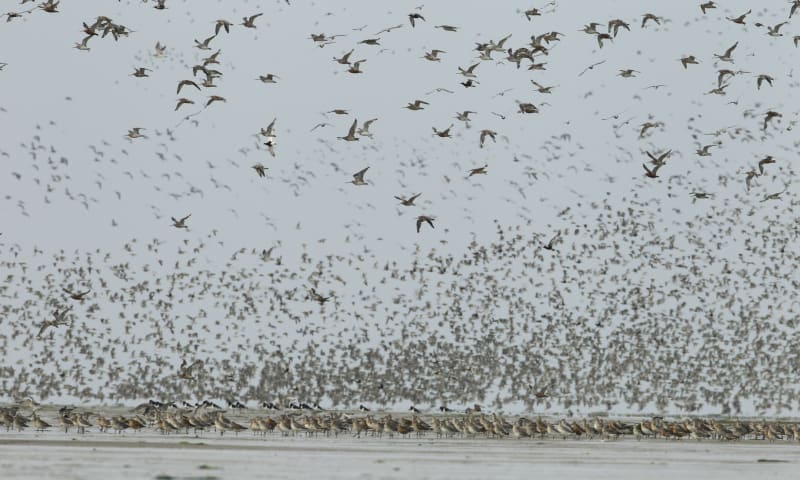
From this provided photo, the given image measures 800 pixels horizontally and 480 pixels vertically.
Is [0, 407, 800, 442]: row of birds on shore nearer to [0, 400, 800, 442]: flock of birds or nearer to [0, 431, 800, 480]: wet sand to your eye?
[0, 400, 800, 442]: flock of birds

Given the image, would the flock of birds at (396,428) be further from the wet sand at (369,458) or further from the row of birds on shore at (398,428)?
the wet sand at (369,458)

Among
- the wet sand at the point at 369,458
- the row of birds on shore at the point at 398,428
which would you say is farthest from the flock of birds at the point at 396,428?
the wet sand at the point at 369,458

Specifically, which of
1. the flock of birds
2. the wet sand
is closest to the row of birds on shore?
the flock of birds

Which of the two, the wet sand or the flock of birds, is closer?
the wet sand

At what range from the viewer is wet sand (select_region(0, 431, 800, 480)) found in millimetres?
37625

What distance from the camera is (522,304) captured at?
97.2 meters

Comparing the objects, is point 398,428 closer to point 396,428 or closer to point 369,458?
point 396,428

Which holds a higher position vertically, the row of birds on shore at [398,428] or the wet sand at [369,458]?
the row of birds on shore at [398,428]

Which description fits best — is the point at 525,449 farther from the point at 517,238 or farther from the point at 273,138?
the point at 517,238

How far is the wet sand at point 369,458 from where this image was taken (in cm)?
3762

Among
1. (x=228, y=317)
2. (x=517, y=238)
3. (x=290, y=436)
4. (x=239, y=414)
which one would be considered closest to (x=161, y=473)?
(x=290, y=436)

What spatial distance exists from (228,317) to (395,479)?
5833 cm

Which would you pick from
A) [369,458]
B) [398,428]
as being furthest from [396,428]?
[369,458]

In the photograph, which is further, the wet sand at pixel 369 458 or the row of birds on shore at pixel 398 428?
the row of birds on shore at pixel 398 428
